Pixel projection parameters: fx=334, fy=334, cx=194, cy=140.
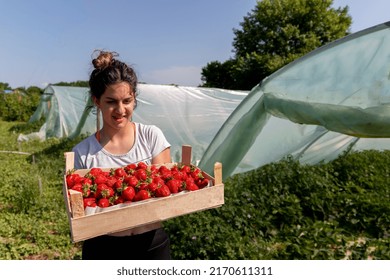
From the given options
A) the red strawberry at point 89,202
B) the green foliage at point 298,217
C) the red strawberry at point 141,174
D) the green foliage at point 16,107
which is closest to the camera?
the red strawberry at point 89,202

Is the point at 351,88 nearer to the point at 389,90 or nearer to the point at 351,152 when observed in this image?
the point at 389,90

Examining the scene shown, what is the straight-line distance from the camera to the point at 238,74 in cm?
2275

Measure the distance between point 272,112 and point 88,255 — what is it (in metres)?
2.30

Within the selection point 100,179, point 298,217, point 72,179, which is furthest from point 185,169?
point 298,217

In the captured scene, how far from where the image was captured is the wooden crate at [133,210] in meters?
1.20

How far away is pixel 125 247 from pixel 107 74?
752mm

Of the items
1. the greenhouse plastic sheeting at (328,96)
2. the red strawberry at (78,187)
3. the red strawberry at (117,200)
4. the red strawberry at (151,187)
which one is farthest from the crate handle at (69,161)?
the greenhouse plastic sheeting at (328,96)

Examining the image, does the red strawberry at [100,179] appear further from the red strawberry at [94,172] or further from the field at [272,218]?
the field at [272,218]

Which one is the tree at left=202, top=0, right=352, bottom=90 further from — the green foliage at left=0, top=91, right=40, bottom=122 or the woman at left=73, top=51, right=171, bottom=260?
the woman at left=73, top=51, right=171, bottom=260

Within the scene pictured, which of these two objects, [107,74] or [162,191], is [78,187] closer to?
[162,191]

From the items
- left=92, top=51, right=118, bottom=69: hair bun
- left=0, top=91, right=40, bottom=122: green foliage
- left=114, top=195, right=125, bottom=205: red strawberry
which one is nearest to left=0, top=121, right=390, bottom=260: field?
left=114, top=195, right=125, bottom=205: red strawberry

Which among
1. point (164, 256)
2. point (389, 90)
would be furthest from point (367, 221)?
point (164, 256)

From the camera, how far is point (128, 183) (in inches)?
55.1

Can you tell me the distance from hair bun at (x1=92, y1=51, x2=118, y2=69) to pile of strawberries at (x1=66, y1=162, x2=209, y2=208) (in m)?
0.47
